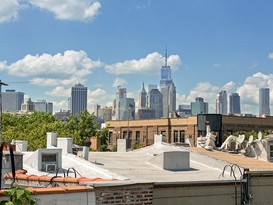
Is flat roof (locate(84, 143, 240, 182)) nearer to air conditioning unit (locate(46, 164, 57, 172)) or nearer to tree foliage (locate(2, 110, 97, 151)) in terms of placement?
air conditioning unit (locate(46, 164, 57, 172))

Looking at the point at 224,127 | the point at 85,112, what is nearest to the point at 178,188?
the point at 85,112

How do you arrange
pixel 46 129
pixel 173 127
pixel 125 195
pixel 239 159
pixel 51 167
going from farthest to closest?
pixel 173 127
pixel 46 129
pixel 239 159
pixel 51 167
pixel 125 195

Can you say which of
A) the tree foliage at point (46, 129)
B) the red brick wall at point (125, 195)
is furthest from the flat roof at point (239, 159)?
the tree foliage at point (46, 129)

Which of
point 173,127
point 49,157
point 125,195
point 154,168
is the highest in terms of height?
point 173,127

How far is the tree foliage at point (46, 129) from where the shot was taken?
6500 cm

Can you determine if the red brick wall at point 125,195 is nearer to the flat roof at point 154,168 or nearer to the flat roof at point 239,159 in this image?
the flat roof at point 154,168

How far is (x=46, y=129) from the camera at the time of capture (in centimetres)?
6756

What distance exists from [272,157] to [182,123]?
5899cm

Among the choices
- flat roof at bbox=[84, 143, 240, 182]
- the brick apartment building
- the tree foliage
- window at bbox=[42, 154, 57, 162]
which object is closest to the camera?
flat roof at bbox=[84, 143, 240, 182]

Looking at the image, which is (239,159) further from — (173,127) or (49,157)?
(173,127)

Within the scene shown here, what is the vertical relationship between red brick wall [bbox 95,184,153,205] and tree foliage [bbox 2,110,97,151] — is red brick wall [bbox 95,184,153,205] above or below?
below

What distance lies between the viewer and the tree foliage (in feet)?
213

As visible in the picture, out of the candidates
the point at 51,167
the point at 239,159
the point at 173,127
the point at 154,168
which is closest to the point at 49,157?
the point at 51,167

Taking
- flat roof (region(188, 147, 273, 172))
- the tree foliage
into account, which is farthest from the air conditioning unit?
the tree foliage
